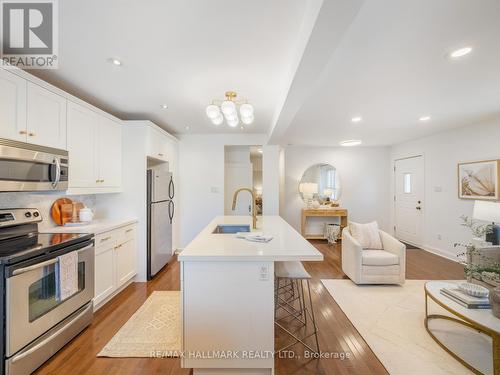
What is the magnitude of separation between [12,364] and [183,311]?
1.13 m

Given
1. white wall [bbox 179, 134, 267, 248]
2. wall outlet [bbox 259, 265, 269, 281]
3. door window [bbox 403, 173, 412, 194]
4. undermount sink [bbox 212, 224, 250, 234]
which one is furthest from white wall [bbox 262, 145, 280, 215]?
door window [bbox 403, 173, 412, 194]

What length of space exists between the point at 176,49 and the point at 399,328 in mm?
3188

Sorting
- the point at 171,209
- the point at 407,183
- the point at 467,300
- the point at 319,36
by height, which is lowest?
the point at 467,300

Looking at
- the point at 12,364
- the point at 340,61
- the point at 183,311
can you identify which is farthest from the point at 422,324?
the point at 12,364

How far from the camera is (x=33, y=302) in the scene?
169 centimetres

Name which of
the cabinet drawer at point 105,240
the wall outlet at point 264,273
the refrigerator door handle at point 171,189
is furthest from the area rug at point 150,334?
the refrigerator door handle at point 171,189

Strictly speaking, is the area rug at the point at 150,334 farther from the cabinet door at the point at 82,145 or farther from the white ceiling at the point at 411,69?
the white ceiling at the point at 411,69

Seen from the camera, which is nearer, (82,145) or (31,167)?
(31,167)

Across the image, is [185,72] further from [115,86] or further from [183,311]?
[183,311]

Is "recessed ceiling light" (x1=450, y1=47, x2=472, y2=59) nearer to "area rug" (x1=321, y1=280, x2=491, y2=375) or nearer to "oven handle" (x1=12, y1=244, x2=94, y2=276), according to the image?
"area rug" (x1=321, y1=280, x2=491, y2=375)

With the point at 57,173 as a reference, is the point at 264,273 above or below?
below

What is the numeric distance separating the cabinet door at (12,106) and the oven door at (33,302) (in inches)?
40.0

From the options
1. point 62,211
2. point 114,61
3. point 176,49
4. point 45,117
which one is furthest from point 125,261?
point 176,49

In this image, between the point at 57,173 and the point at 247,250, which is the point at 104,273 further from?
the point at 247,250
